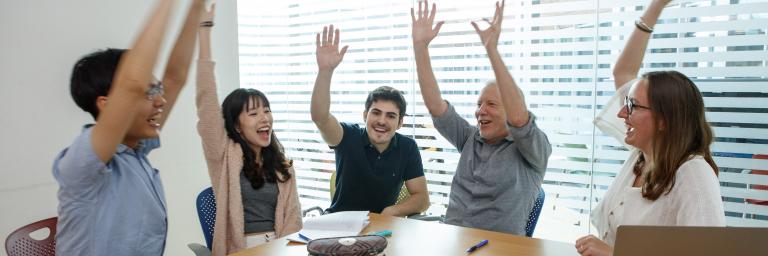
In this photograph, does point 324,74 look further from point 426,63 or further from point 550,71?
point 550,71

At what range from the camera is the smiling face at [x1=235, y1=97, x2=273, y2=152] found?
2.34 m

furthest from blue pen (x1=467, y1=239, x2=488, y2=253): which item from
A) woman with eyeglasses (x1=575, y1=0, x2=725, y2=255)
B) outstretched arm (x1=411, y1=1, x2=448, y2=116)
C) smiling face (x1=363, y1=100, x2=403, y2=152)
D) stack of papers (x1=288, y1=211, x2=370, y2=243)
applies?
smiling face (x1=363, y1=100, x2=403, y2=152)

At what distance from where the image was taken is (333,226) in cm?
205

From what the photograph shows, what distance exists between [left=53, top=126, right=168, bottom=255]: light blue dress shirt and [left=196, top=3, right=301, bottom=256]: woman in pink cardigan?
2.01 feet

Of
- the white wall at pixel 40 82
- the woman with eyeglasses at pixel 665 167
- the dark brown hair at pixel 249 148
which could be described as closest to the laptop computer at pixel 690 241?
the woman with eyeglasses at pixel 665 167

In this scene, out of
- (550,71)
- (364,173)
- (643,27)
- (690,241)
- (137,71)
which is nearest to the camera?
(690,241)

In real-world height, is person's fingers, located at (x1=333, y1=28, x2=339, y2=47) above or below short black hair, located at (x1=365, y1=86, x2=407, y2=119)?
above

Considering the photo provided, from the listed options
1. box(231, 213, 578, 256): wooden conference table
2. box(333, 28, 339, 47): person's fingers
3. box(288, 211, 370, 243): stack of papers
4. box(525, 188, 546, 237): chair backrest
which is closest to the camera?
box(231, 213, 578, 256): wooden conference table

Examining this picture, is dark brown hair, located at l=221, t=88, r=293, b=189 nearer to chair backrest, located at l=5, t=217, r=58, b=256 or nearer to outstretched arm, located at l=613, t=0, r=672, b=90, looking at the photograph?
chair backrest, located at l=5, t=217, r=58, b=256

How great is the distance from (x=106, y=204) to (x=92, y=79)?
35 centimetres

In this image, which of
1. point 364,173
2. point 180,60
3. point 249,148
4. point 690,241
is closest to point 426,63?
point 364,173

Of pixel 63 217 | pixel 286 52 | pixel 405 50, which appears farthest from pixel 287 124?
pixel 63 217

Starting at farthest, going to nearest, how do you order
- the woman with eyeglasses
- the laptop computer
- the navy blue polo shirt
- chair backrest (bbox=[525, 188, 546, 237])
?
1. the navy blue polo shirt
2. chair backrest (bbox=[525, 188, 546, 237])
3. the woman with eyeglasses
4. the laptop computer

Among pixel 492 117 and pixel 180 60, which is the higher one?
pixel 180 60
